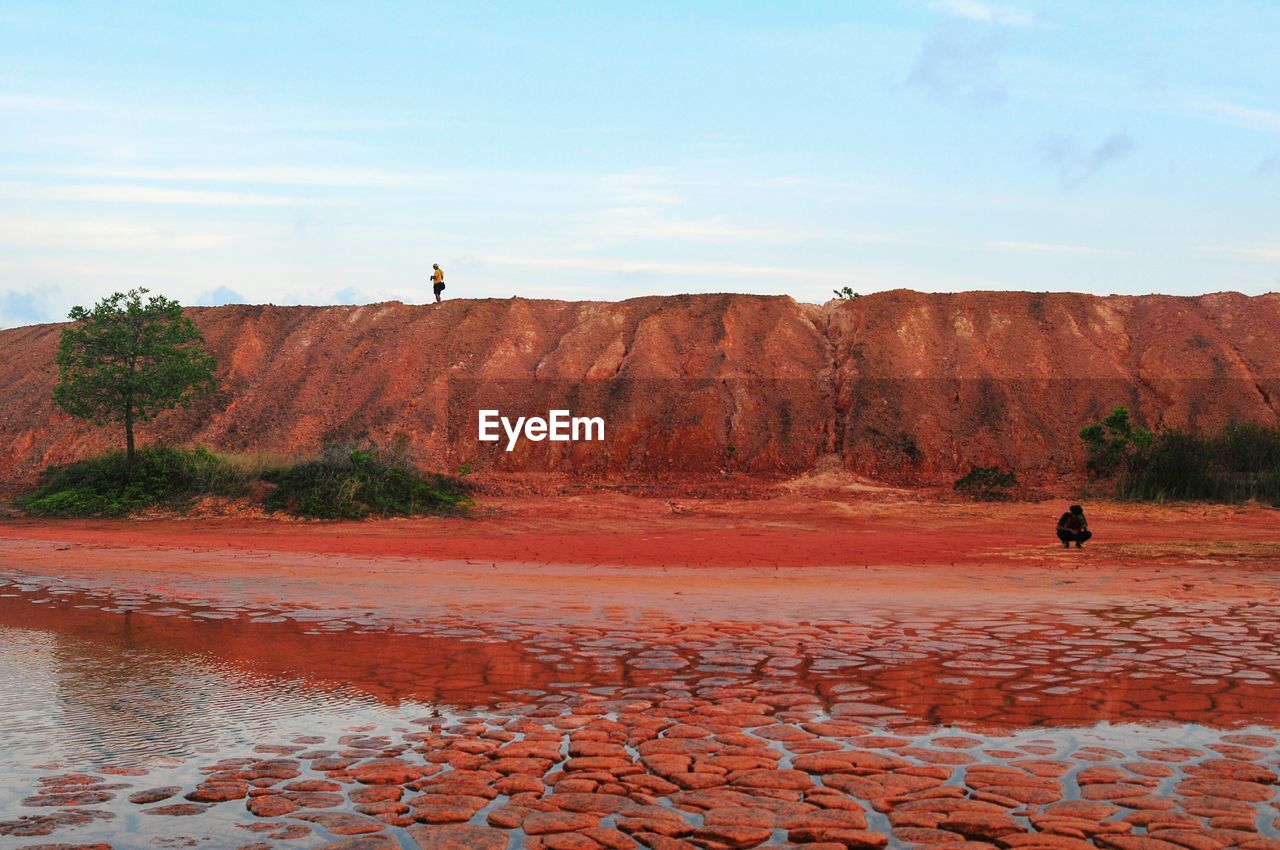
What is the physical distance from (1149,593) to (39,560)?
515 inches

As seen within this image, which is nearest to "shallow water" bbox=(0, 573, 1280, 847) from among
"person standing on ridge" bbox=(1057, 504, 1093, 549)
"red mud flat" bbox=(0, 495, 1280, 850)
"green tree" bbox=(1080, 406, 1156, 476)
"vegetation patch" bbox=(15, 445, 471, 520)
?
"red mud flat" bbox=(0, 495, 1280, 850)

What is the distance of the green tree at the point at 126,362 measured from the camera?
23.7 meters

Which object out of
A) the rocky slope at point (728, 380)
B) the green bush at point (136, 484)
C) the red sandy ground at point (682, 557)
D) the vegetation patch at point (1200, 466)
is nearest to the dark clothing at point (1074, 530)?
the red sandy ground at point (682, 557)

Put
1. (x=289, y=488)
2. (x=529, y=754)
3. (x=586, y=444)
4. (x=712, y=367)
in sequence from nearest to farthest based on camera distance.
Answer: (x=529, y=754)
(x=289, y=488)
(x=586, y=444)
(x=712, y=367)

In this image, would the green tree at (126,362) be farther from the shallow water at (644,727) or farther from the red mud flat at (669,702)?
the shallow water at (644,727)

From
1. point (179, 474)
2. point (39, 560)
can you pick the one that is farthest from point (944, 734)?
point (179, 474)

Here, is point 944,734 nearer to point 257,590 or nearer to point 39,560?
point 257,590

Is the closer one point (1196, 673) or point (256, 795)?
point (256, 795)

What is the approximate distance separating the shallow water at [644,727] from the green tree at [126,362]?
1581 centimetres

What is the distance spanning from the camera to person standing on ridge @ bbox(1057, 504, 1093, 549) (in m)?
16.0

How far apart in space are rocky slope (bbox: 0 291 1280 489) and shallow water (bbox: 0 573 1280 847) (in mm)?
22141

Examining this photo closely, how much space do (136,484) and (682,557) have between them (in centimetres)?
1313

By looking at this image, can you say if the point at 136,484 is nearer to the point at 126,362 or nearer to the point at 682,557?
the point at 126,362

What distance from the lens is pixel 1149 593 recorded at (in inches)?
435
